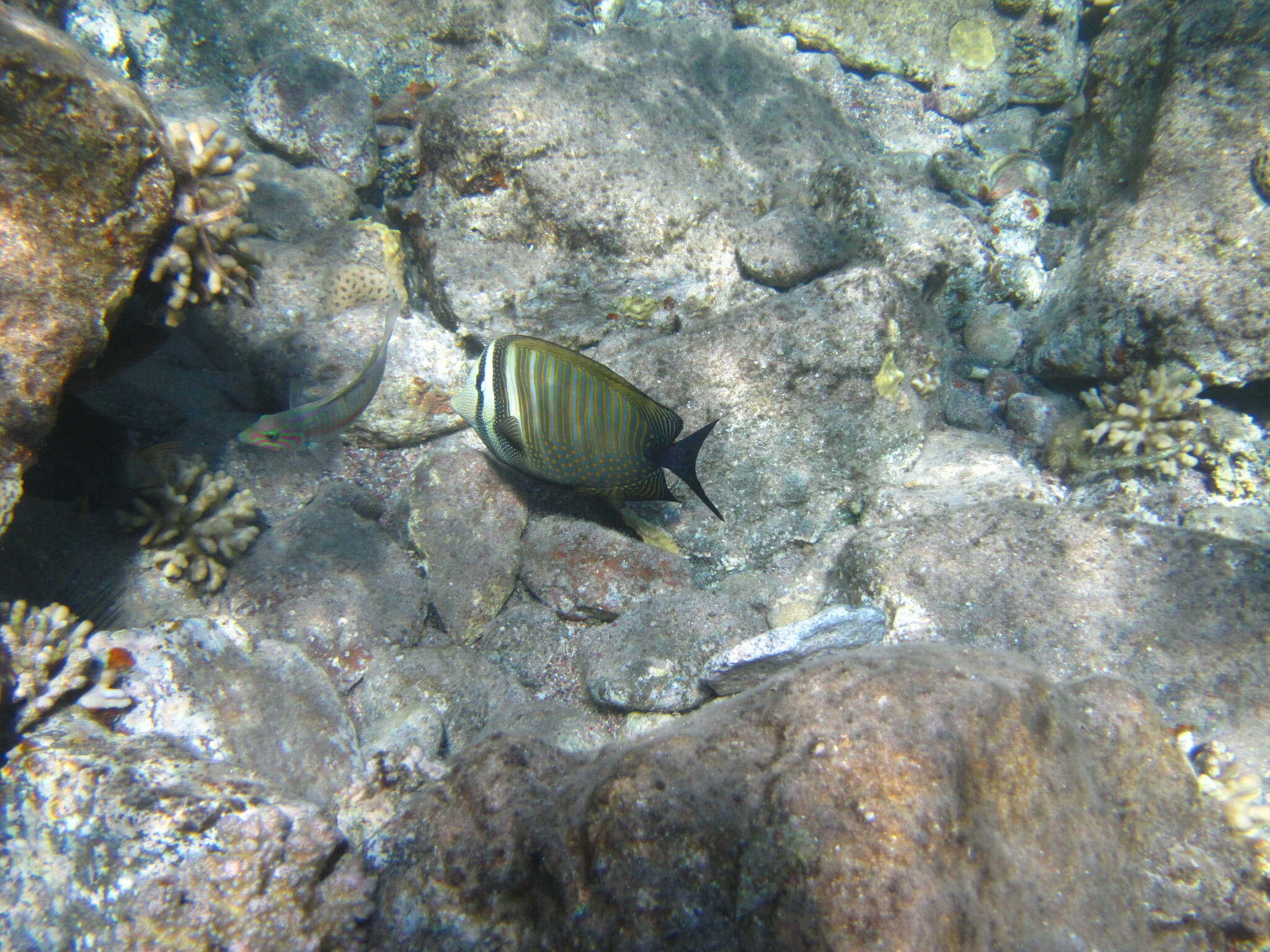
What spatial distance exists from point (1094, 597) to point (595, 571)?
2.80m

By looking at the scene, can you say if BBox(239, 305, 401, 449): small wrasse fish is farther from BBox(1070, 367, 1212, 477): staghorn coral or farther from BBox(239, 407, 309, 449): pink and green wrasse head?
BBox(1070, 367, 1212, 477): staghorn coral

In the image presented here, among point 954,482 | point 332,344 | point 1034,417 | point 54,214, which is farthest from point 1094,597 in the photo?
point 54,214

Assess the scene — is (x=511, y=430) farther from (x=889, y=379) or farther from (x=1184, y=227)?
(x=1184, y=227)

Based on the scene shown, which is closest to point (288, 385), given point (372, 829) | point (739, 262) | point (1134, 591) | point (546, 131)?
point (546, 131)

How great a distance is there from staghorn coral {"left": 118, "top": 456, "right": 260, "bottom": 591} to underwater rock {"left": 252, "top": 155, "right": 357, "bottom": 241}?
2137mm

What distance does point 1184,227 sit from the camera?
14.1ft

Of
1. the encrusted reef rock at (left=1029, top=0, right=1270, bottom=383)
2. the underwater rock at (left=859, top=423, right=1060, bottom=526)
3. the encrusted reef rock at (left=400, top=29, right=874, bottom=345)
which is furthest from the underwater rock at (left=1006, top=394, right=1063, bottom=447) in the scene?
the encrusted reef rock at (left=400, top=29, right=874, bottom=345)

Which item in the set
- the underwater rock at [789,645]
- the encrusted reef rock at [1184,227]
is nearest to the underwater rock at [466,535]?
the underwater rock at [789,645]

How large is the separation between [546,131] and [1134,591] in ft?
15.7

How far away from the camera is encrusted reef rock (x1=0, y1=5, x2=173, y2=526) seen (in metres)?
2.04

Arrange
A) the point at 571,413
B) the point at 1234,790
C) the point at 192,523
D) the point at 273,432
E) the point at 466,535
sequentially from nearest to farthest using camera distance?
the point at 1234,790 < the point at 273,432 < the point at 571,413 < the point at 192,523 < the point at 466,535

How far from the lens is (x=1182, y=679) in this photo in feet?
9.22

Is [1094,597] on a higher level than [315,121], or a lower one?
lower

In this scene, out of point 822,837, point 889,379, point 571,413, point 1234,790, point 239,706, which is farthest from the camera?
point 889,379
